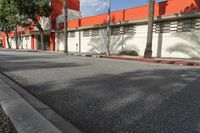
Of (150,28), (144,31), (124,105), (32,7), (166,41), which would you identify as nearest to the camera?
(124,105)

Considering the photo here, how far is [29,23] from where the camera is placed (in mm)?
36438

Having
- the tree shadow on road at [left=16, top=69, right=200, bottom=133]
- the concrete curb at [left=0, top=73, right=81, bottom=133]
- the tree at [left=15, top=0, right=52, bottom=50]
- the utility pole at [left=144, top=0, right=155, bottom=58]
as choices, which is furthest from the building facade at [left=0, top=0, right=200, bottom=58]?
the concrete curb at [left=0, top=73, right=81, bottom=133]

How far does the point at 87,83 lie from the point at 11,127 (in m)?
3.51

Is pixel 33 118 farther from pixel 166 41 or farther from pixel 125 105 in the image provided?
pixel 166 41

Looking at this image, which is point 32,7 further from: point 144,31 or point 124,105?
point 124,105

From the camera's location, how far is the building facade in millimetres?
16734

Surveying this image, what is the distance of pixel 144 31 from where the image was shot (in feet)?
68.0

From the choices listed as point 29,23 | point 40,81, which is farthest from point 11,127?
point 29,23

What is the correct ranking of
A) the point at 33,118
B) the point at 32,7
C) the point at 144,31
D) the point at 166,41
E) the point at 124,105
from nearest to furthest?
the point at 33,118, the point at 124,105, the point at 166,41, the point at 144,31, the point at 32,7

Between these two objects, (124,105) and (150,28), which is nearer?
(124,105)

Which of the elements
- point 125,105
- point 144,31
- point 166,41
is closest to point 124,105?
point 125,105

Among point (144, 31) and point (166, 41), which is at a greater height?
point (144, 31)

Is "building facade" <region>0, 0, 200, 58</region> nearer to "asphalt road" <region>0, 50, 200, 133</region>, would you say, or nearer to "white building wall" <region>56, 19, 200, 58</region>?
"white building wall" <region>56, 19, 200, 58</region>

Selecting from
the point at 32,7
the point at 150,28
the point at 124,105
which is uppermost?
the point at 32,7
